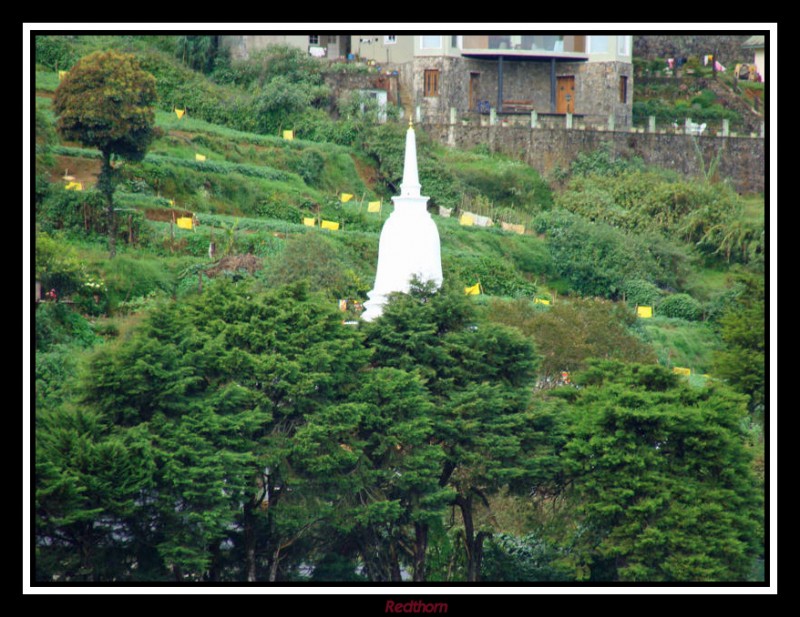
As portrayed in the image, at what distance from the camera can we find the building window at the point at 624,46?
62562mm

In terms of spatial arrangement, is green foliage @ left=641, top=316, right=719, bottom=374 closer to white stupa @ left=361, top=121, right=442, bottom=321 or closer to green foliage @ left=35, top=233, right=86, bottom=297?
white stupa @ left=361, top=121, right=442, bottom=321

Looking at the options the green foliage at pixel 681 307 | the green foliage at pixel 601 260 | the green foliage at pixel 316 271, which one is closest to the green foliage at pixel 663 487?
the green foliage at pixel 316 271

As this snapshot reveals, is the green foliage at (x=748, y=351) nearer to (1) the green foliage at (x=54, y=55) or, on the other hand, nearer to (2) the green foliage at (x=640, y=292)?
(2) the green foliage at (x=640, y=292)

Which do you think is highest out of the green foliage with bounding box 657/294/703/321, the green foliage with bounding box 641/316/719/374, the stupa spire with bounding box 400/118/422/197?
the stupa spire with bounding box 400/118/422/197

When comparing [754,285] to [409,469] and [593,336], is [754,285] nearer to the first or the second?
[593,336]

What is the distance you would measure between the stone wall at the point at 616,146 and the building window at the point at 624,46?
13.2ft

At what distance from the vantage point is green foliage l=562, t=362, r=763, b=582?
30.2 metres

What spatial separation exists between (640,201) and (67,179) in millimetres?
18260

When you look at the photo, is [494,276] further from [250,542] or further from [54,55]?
[54,55]

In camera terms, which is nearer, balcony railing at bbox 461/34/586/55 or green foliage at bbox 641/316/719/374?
green foliage at bbox 641/316/719/374

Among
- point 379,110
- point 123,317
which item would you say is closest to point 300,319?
point 123,317

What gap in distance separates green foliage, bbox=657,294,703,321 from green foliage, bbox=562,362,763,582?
40.9ft

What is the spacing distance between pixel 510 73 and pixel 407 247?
2760 centimetres

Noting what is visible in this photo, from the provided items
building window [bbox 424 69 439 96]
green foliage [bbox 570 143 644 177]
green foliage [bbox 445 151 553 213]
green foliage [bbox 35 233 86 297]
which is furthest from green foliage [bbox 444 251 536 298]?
building window [bbox 424 69 439 96]
